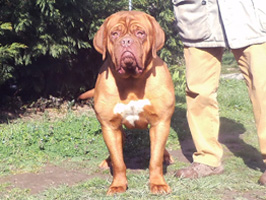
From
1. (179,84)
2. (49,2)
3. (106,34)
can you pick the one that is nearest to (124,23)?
(106,34)

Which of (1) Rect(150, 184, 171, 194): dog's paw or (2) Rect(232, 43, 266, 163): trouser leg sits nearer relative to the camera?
(1) Rect(150, 184, 171, 194): dog's paw

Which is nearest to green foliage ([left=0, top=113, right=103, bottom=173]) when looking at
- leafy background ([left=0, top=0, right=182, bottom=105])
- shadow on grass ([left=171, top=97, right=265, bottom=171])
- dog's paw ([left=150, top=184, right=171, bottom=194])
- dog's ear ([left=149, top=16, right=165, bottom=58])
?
leafy background ([left=0, top=0, right=182, bottom=105])

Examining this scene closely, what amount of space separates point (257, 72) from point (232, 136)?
76.2 inches

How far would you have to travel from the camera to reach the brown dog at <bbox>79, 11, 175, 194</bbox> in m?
3.61

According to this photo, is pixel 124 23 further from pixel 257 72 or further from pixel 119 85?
pixel 257 72

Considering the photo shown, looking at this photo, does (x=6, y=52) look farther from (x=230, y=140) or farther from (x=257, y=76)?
(x=257, y=76)

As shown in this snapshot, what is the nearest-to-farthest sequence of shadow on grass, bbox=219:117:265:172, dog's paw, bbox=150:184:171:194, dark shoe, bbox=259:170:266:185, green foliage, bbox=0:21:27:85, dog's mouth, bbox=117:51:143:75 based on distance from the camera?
dog's mouth, bbox=117:51:143:75
dog's paw, bbox=150:184:171:194
dark shoe, bbox=259:170:266:185
shadow on grass, bbox=219:117:265:172
green foliage, bbox=0:21:27:85

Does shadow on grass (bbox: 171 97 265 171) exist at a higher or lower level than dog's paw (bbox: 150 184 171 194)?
lower

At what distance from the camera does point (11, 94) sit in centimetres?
661

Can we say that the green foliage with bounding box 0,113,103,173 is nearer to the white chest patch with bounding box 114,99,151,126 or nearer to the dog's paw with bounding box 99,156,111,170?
the dog's paw with bounding box 99,156,111,170

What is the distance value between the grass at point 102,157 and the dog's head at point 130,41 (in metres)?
0.95

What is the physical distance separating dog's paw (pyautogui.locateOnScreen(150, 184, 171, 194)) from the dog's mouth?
0.87 metres

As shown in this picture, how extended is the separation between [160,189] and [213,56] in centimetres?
127

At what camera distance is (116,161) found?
3715 millimetres
